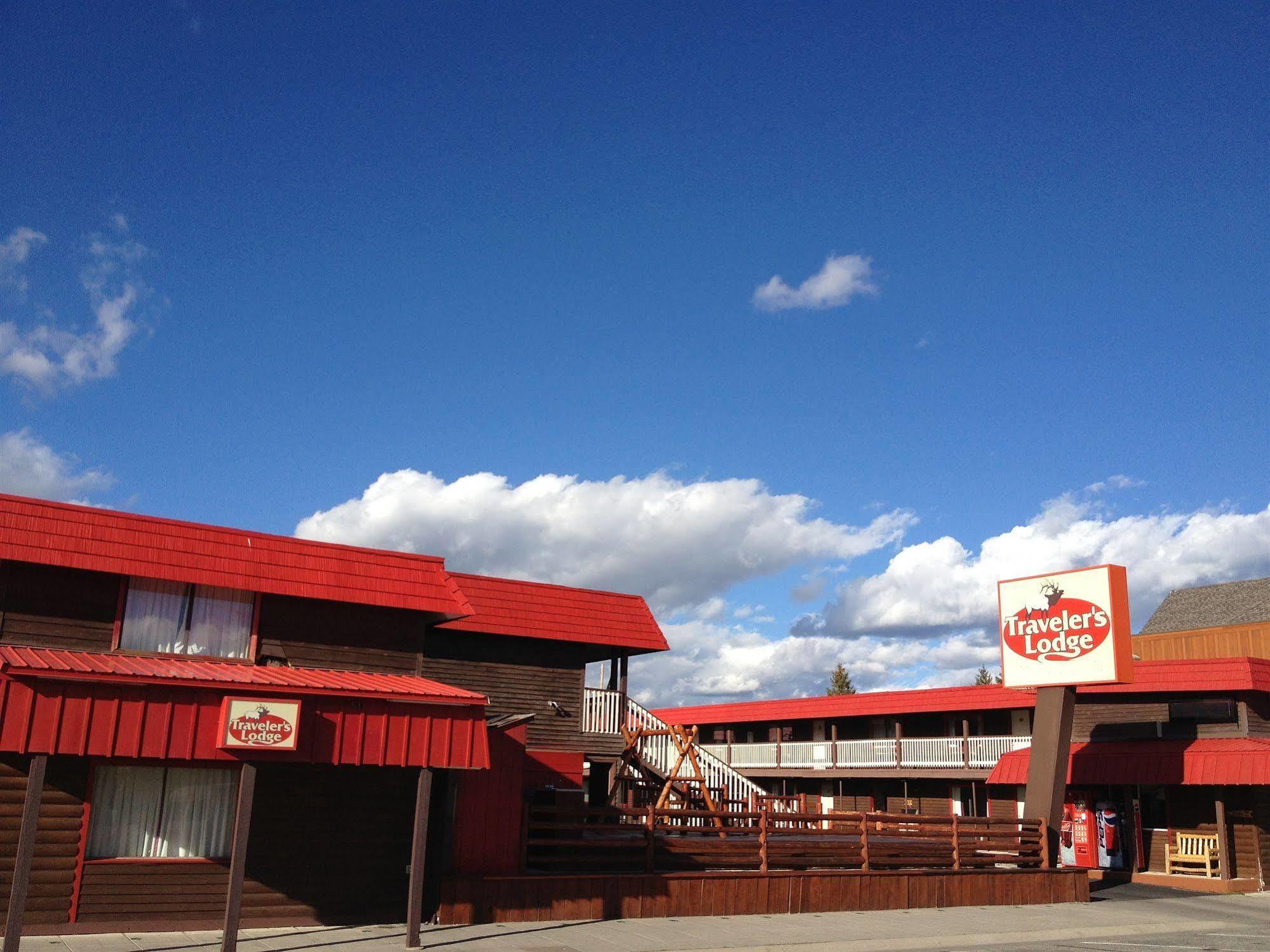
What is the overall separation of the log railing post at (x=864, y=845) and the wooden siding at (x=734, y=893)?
21 cm

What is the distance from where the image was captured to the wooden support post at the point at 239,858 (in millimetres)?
13070

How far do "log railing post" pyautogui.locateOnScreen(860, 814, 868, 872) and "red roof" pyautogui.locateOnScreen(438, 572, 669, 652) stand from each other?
25.7 feet

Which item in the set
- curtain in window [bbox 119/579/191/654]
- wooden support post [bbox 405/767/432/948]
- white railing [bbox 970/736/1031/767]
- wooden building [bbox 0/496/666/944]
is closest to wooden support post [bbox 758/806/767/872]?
wooden building [bbox 0/496/666/944]

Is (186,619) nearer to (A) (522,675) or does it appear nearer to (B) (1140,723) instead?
(A) (522,675)

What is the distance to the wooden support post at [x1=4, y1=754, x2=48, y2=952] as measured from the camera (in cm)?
1195

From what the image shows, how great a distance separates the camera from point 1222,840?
87.7ft

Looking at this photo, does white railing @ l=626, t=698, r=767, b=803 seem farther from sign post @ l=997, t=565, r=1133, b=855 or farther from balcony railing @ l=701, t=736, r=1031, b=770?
balcony railing @ l=701, t=736, r=1031, b=770

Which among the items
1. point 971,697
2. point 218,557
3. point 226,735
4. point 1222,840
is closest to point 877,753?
point 971,697

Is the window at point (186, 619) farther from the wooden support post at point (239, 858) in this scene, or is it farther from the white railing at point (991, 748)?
the white railing at point (991, 748)

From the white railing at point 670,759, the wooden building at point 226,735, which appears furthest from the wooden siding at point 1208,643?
the wooden building at point 226,735

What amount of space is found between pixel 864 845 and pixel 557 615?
927 centimetres

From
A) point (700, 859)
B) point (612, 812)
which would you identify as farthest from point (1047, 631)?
point (612, 812)

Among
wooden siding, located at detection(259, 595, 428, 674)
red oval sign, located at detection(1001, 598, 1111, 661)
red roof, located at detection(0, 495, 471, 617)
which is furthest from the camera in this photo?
red oval sign, located at detection(1001, 598, 1111, 661)

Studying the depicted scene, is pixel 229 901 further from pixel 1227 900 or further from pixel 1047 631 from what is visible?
pixel 1227 900
